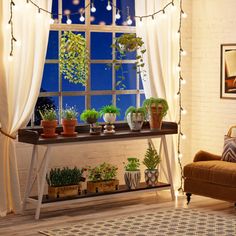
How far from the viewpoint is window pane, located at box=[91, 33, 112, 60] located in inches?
307

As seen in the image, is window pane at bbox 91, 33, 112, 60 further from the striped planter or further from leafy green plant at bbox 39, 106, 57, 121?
the striped planter

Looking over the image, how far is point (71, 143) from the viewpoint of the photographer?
266 inches

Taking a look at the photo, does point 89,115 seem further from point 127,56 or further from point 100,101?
point 127,56

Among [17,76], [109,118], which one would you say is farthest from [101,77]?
[17,76]

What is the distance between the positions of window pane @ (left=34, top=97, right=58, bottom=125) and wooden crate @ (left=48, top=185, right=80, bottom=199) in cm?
91

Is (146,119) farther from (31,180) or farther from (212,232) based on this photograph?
(212,232)

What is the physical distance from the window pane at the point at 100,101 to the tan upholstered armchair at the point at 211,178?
4.35ft

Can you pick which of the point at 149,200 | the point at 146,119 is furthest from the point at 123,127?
the point at 149,200

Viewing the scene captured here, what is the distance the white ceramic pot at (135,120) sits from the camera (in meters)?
7.38

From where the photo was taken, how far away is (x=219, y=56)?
812 centimetres

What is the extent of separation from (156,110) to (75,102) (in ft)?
3.17

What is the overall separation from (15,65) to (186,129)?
2691mm

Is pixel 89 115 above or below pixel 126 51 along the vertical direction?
below

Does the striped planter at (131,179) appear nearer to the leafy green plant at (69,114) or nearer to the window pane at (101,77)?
the leafy green plant at (69,114)
